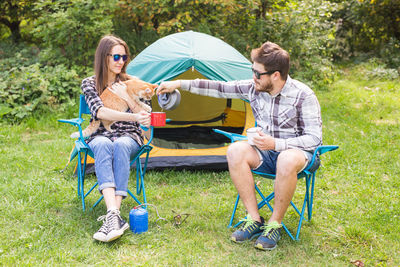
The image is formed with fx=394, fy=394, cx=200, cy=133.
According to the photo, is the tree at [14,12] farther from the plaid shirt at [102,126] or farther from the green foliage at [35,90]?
the plaid shirt at [102,126]

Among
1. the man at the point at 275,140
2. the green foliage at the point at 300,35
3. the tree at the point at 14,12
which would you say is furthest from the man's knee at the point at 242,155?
the tree at the point at 14,12

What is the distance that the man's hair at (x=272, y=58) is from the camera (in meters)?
2.28

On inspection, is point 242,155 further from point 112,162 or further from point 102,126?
point 102,126

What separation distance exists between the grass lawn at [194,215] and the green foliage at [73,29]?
1988 millimetres

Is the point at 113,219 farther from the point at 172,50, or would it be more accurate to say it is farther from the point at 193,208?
the point at 172,50

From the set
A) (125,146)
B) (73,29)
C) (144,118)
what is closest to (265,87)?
(144,118)

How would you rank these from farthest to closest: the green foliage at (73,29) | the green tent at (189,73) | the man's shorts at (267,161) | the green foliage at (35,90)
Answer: the green foliage at (73,29) < the green foliage at (35,90) < the green tent at (189,73) < the man's shorts at (267,161)

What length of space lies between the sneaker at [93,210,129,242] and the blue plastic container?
2.4 inches

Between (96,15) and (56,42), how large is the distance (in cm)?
77

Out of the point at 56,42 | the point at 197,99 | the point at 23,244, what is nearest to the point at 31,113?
the point at 56,42

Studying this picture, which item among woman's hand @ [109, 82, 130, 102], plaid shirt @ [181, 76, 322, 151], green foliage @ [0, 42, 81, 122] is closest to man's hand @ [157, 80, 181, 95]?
woman's hand @ [109, 82, 130, 102]

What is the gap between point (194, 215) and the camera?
271cm

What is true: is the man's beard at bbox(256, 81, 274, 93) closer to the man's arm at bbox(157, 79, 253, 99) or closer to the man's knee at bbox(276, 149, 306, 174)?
the man's arm at bbox(157, 79, 253, 99)

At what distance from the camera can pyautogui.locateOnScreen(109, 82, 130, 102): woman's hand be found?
2674 millimetres
